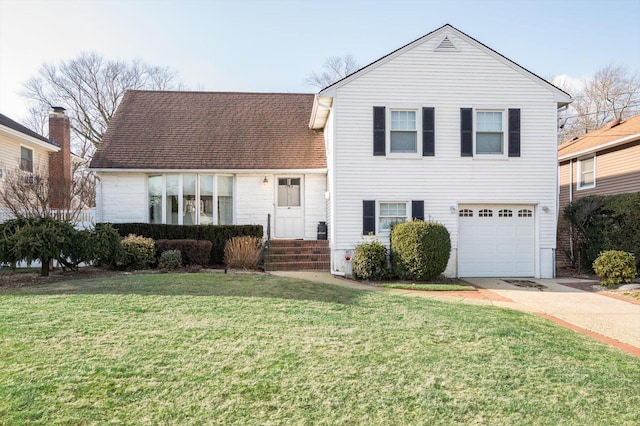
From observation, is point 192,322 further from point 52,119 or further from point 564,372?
point 52,119

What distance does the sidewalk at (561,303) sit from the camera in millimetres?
6470

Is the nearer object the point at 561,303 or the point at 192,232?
the point at 561,303

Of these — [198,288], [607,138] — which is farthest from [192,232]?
[607,138]

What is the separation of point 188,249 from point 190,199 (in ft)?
10.0

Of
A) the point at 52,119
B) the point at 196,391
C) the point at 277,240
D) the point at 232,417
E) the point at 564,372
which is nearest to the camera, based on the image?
the point at 232,417

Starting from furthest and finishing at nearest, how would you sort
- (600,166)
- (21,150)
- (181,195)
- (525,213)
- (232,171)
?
1. (21,150)
2. (600,166)
3. (181,195)
4. (232,171)
5. (525,213)

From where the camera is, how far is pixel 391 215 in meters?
12.6

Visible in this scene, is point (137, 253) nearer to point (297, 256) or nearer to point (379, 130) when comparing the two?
point (297, 256)

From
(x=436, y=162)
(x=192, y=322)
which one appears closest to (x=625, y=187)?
(x=436, y=162)

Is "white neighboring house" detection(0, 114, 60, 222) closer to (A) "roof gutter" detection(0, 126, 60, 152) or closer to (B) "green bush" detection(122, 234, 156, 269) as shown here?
(A) "roof gutter" detection(0, 126, 60, 152)

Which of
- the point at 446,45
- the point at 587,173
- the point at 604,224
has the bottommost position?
the point at 604,224

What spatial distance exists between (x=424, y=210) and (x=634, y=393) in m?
8.78

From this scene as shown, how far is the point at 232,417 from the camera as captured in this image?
3.25 metres

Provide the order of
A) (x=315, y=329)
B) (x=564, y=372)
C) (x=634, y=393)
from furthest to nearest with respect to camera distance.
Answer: (x=315, y=329) < (x=564, y=372) < (x=634, y=393)
